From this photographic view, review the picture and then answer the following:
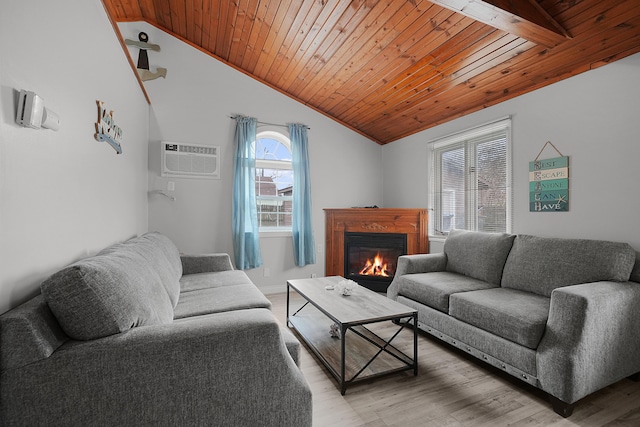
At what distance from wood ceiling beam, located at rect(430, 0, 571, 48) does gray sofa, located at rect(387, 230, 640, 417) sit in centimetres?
151

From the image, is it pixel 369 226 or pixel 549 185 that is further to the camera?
pixel 369 226

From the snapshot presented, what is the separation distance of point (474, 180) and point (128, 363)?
11.6 ft

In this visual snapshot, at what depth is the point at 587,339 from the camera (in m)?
1.66

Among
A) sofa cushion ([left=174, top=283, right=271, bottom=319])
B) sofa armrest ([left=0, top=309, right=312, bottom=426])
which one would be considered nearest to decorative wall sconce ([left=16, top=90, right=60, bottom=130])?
sofa armrest ([left=0, top=309, right=312, bottom=426])

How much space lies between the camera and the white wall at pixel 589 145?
2180 mm

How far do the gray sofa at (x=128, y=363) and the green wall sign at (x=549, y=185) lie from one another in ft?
8.63

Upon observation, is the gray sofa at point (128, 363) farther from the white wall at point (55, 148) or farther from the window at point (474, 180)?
the window at point (474, 180)

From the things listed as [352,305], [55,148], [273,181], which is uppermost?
[273,181]

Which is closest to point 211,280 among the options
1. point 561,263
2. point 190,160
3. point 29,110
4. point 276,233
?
point 276,233

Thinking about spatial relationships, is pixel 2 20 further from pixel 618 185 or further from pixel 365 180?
pixel 365 180

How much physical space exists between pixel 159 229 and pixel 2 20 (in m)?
2.98

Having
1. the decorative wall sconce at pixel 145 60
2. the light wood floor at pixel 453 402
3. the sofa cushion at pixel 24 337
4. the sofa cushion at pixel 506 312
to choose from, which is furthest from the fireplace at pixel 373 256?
the sofa cushion at pixel 24 337

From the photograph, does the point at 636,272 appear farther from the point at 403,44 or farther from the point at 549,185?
the point at 403,44

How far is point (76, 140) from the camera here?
1.52 metres
